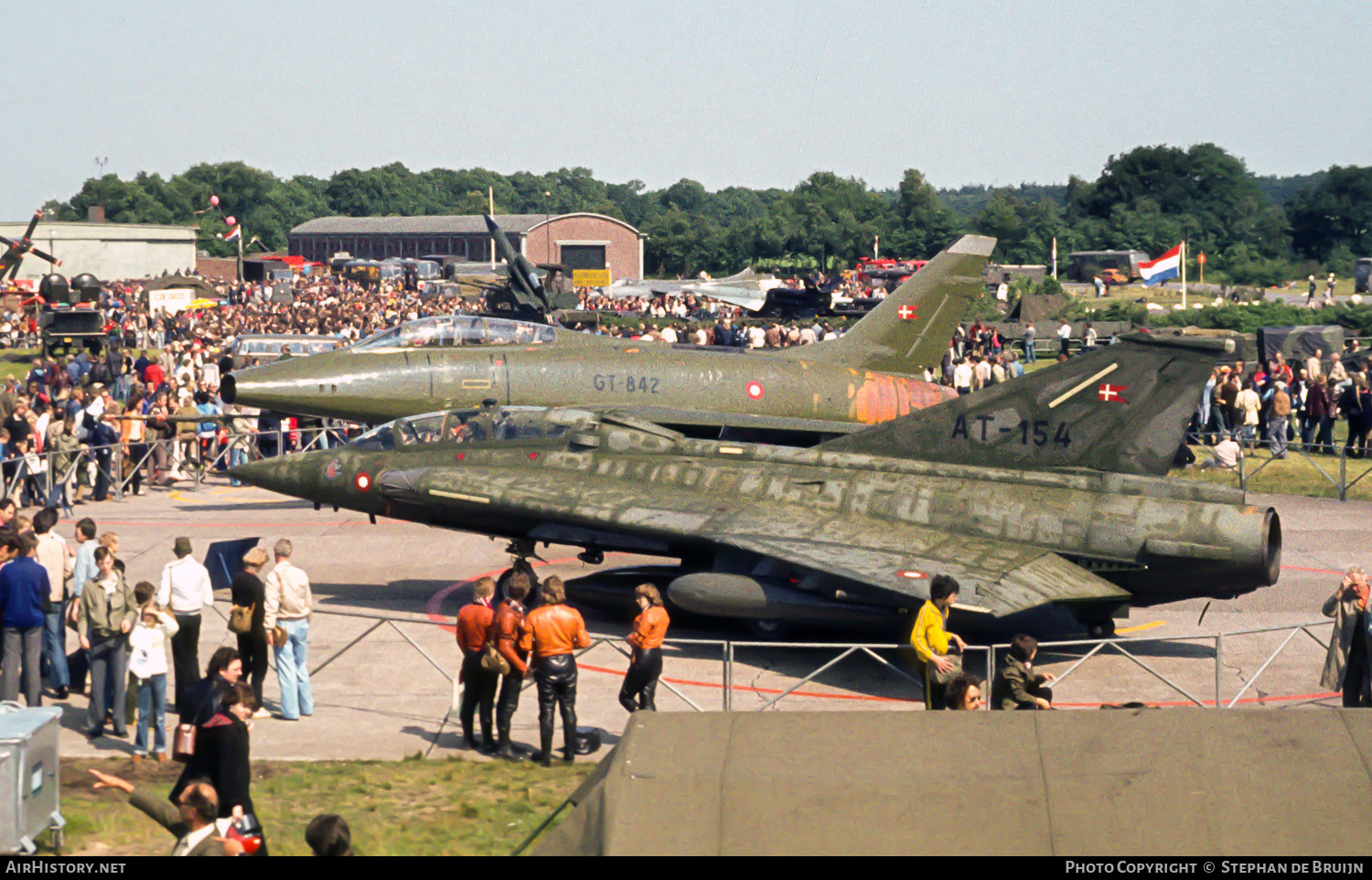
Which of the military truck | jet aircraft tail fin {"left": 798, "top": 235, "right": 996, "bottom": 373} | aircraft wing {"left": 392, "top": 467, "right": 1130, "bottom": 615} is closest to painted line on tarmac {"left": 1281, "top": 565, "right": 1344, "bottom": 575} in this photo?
aircraft wing {"left": 392, "top": 467, "right": 1130, "bottom": 615}

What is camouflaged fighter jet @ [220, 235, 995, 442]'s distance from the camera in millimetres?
23047

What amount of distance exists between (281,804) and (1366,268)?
91983 millimetres

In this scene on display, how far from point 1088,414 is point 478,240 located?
131 m

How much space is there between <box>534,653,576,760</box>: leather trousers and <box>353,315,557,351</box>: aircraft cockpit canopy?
12539 mm

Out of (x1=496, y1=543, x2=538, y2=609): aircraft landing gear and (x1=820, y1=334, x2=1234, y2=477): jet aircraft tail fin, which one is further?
(x1=820, y1=334, x2=1234, y2=477): jet aircraft tail fin

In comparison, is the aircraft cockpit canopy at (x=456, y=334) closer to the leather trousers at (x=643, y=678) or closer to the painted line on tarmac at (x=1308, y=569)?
the leather trousers at (x=643, y=678)

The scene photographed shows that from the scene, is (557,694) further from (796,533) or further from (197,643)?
(796,533)

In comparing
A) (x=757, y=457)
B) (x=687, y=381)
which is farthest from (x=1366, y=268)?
(x=757, y=457)

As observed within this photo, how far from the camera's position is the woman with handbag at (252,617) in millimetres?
13430

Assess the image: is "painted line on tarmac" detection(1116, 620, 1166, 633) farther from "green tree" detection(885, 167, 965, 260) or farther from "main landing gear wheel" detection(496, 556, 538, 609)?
"green tree" detection(885, 167, 965, 260)

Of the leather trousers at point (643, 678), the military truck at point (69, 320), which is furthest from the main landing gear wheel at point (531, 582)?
the military truck at point (69, 320)

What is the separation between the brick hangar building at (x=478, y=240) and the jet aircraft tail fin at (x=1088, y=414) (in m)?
105

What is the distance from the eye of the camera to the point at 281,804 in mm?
11648

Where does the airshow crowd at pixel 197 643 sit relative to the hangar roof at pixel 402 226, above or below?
below
